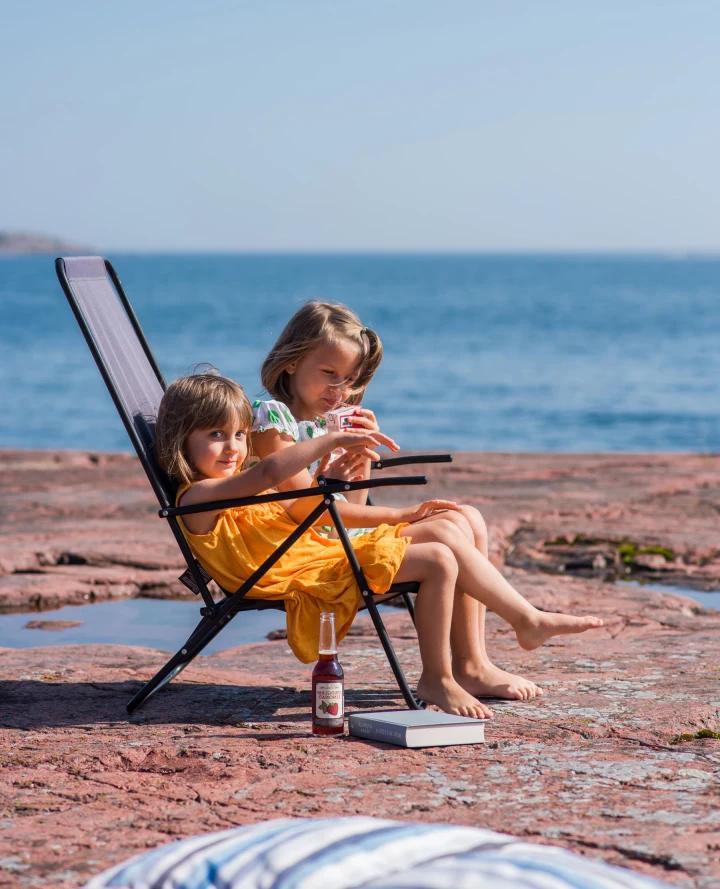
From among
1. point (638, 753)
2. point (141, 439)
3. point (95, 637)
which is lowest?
point (95, 637)

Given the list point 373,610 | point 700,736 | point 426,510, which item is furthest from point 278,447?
point 700,736

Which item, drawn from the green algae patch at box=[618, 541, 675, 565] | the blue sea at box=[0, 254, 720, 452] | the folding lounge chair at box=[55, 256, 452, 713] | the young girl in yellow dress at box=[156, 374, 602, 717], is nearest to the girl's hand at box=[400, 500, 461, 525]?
the young girl in yellow dress at box=[156, 374, 602, 717]

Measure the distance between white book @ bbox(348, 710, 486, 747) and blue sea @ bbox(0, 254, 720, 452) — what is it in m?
1.31

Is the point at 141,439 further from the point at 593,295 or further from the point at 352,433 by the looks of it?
the point at 593,295

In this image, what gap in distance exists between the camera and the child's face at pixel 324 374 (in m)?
3.66

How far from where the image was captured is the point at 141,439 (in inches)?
141

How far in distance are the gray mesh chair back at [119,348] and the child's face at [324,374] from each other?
47 cm

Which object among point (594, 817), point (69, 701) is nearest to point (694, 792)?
point (594, 817)

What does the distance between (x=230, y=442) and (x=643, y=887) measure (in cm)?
187

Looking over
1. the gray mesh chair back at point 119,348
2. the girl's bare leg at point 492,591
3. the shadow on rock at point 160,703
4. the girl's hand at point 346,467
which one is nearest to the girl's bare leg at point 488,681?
the girl's bare leg at point 492,591

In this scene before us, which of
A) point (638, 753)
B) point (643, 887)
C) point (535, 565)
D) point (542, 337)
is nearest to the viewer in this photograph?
point (643, 887)

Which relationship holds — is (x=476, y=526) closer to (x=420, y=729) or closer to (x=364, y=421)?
(x=364, y=421)

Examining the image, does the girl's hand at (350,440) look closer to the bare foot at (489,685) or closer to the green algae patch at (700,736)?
the bare foot at (489,685)

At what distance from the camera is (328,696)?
3113 mm
